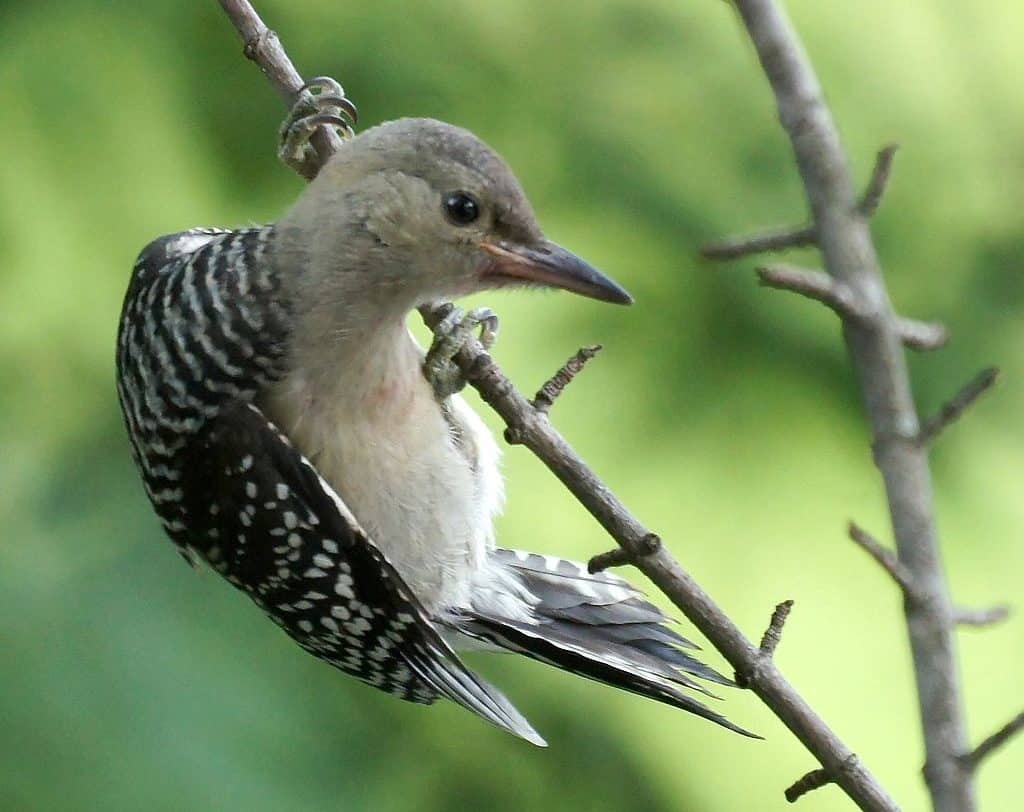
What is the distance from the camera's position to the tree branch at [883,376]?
39.2 inches

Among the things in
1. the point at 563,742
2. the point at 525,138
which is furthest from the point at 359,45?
the point at 563,742

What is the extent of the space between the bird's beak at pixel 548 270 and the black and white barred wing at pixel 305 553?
276 millimetres

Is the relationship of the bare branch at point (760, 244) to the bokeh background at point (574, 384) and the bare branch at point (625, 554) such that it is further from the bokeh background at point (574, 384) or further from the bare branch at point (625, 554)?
the bokeh background at point (574, 384)

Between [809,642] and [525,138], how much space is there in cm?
85

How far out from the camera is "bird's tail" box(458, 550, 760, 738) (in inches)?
51.9

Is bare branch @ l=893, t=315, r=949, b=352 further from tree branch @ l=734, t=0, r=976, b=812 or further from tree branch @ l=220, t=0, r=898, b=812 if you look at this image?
tree branch @ l=220, t=0, r=898, b=812

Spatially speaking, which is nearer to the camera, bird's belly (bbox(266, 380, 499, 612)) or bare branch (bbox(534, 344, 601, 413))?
bare branch (bbox(534, 344, 601, 413))

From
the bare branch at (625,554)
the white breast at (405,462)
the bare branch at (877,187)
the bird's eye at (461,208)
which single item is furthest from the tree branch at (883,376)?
the white breast at (405,462)

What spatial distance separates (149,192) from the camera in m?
1.93

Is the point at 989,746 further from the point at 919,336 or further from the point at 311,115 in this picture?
the point at 311,115

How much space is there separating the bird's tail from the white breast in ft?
0.16

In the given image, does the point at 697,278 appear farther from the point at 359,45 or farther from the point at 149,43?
the point at 149,43

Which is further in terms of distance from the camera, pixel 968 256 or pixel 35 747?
pixel 968 256

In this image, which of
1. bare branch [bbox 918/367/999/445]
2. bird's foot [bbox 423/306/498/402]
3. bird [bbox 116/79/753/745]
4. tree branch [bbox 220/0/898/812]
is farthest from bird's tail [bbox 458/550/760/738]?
bare branch [bbox 918/367/999/445]
